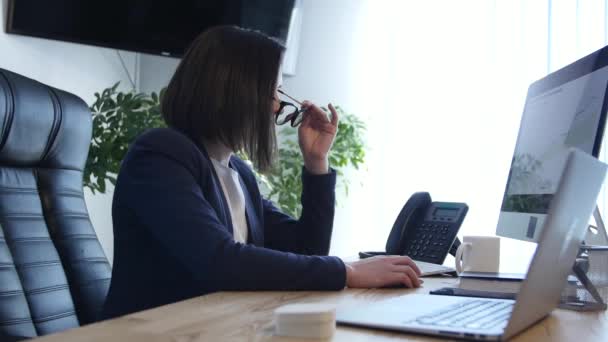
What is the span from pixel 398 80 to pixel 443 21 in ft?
1.18

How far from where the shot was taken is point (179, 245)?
109 cm

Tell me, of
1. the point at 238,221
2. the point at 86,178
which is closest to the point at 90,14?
the point at 86,178

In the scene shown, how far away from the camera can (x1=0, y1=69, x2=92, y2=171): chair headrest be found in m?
1.36

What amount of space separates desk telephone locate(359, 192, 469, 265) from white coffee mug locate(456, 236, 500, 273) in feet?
0.48

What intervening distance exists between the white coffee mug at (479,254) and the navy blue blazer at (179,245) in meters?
0.36

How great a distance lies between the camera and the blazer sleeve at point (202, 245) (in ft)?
3.43

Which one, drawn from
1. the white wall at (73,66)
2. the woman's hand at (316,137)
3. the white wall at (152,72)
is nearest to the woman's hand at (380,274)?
the woman's hand at (316,137)

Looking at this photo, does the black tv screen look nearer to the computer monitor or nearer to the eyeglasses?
the eyeglasses

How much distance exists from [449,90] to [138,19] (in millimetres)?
1494

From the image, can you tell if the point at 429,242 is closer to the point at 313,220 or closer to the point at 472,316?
the point at 313,220

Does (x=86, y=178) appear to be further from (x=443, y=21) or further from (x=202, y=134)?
(x=443, y=21)

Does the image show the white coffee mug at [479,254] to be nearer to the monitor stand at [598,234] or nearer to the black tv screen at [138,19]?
the monitor stand at [598,234]

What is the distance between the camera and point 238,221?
1480mm

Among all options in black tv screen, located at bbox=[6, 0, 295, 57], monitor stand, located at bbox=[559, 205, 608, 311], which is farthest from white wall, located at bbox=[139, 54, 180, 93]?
monitor stand, located at bbox=[559, 205, 608, 311]
